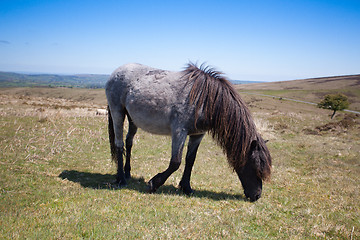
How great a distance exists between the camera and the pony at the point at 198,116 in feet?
19.3

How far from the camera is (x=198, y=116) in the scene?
19.7 ft

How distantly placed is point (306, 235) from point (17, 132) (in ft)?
42.9

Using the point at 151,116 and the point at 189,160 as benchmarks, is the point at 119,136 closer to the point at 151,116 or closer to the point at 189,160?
the point at 151,116

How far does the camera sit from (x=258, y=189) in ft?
19.9

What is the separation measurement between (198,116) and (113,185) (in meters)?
3.53

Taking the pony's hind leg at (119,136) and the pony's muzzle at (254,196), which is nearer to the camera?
the pony's muzzle at (254,196)

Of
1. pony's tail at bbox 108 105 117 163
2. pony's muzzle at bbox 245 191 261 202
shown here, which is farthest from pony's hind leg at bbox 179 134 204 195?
pony's tail at bbox 108 105 117 163

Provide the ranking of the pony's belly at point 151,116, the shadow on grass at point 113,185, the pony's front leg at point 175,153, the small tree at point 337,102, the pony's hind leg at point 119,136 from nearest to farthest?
1. the pony's front leg at point 175,153
2. the pony's belly at point 151,116
3. the shadow on grass at point 113,185
4. the pony's hind leg at point 119,136
5. the small tree at point 337,102

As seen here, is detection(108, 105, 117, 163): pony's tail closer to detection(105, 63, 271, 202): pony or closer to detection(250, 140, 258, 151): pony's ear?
detection(105, 63, 271, 202): pony

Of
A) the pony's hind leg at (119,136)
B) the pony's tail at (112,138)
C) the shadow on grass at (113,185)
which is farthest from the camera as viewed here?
the pony's tail at (112,138)

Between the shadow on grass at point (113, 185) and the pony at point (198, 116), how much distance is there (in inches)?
15.4

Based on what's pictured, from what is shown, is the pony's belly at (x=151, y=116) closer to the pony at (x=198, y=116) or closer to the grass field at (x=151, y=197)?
the pony at (x=198, y=116)

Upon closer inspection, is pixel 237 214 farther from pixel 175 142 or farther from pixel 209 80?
pixel 209 80

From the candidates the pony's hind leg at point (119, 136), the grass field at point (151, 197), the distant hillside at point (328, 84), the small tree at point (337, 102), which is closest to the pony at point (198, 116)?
the pony's hind leg at point (119, 136)
